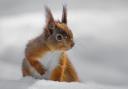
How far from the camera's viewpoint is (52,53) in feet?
19.6

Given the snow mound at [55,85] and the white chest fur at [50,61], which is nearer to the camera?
the snow mound at [55,85]

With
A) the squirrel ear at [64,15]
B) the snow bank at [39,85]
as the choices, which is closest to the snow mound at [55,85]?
the snow bank at [39,85]

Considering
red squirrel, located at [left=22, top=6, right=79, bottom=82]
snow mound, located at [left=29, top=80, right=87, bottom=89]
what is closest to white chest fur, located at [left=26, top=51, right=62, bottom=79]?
red squirrel, located at [left=22, top=6, right=79, bottom=82]

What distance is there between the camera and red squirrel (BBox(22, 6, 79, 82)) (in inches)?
235

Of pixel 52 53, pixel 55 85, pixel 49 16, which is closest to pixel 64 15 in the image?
pixel 49 16

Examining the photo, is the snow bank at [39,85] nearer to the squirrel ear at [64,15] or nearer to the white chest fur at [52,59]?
the white chest fur at [52,59]

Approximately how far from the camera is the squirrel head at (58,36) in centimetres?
596

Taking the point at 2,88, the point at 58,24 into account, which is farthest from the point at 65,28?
the point at 2,88

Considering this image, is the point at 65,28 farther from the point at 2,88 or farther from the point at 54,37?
the point at 2,88

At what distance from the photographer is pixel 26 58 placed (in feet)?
19.8

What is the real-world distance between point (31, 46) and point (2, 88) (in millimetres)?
324

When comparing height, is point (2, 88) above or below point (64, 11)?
below

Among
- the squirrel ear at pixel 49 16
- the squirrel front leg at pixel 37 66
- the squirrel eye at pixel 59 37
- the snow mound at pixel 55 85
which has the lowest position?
the snow mound at pixel 55 85

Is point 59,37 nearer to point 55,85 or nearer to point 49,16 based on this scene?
point 49,16
